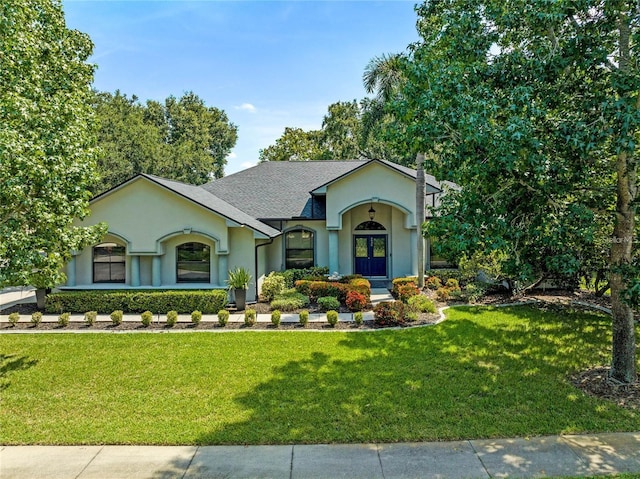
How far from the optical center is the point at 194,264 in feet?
54.2

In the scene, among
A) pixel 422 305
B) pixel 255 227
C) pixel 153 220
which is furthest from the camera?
pixel 255 227

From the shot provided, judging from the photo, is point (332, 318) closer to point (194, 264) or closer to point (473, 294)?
point (473, 294)

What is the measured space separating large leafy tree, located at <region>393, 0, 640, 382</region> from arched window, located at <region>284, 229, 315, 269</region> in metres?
12.8

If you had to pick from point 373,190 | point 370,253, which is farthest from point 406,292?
point 370,253

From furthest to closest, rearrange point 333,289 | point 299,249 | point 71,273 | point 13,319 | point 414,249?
point 299,249 → point 414,249 → point 71,273 → point 333,289 → point 13,319

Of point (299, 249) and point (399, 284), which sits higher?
point (299, 249)

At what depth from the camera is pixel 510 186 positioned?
7453mm

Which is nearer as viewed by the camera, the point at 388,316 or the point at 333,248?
the point at 388,316

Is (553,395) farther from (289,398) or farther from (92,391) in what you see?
(92,391)

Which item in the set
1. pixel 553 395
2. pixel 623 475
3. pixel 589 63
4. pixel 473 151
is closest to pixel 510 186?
pixel 473 151

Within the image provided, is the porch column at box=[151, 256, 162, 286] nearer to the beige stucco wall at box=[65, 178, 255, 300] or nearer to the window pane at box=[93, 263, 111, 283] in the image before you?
the beige stucco wall at box=[65, 178, 255, 300]

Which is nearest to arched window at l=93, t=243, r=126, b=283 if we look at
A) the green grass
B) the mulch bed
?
the green grass

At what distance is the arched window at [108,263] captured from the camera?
16.6 m

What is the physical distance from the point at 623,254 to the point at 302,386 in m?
6.98
